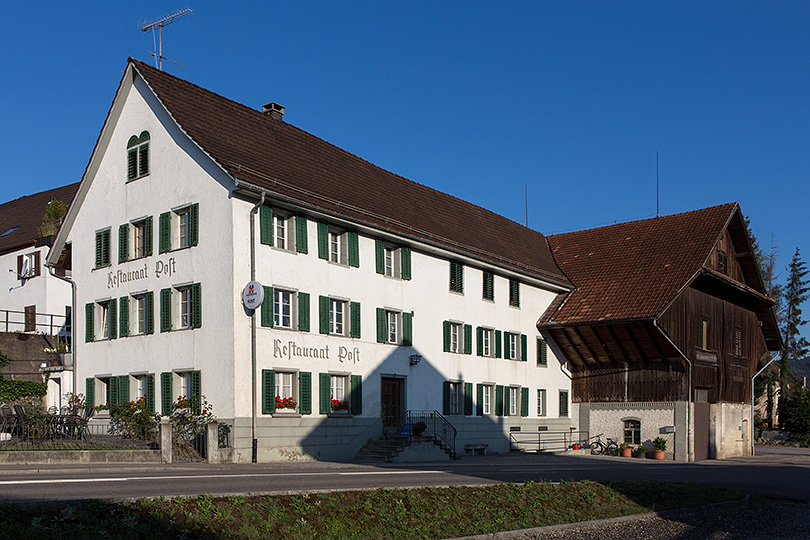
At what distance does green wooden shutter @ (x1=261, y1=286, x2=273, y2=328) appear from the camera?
24578 millimetres

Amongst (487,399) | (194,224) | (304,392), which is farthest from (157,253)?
(487,399)

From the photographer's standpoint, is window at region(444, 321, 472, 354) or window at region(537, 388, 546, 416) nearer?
window at region(444, 321, 472, 354)

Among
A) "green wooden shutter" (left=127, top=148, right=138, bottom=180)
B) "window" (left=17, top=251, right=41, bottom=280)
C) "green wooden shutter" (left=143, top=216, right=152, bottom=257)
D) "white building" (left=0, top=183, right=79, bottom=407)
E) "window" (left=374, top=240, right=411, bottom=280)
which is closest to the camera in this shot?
"green wooden shutter" (left=143, top=216, right=152, bottom=257)

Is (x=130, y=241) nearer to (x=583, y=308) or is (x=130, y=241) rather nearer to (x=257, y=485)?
(x=257, y=485)

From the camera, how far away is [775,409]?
6250 centimetres

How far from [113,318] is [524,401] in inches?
668

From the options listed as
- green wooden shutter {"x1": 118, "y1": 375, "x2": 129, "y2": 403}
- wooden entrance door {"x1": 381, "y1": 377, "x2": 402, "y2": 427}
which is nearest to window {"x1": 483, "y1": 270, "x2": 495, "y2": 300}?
wooden entrance door {"x1": 381, "y1": 377, "x2": 402, "y2": 427}

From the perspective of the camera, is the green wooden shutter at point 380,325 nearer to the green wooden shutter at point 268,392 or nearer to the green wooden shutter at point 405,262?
the green wooden shutter at point 405,262

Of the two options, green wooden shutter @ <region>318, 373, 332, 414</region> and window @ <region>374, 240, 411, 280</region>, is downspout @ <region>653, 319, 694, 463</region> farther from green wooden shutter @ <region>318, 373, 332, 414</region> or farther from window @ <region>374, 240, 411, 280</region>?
green wooden shutter @ <region>318, 373, 332, 414</region>

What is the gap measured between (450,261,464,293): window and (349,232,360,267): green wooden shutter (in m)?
5.70

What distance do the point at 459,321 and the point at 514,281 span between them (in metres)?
4.82

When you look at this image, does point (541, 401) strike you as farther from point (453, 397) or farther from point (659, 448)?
point (453, 397)

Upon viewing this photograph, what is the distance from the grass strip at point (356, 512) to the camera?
9328 millimetres

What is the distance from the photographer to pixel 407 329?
30.1 m
